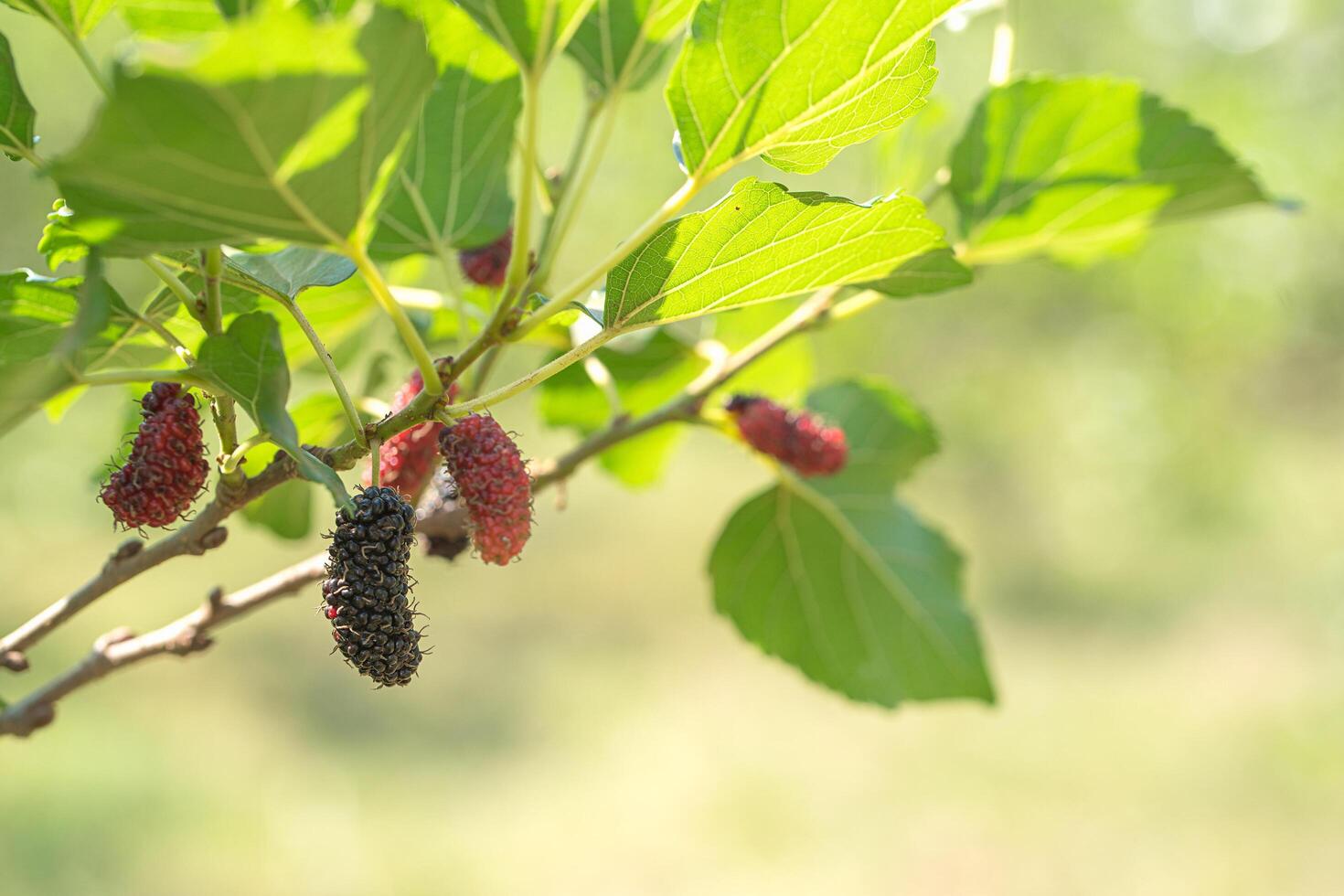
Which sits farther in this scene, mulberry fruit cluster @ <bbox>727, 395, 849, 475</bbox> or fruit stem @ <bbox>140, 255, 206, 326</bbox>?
mulberry fruit cluster @ <bbox>727, 395, 849, 475</bbox>

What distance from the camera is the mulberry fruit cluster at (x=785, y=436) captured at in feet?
2.09

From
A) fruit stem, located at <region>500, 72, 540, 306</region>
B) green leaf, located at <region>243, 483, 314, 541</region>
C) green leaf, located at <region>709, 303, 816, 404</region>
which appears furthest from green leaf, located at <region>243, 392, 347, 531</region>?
green leaf, located at <region>709, 303, 816, 404</region>

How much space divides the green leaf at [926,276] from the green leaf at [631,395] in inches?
12.8

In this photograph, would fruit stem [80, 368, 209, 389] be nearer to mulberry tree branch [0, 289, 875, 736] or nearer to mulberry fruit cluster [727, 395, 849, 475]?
mulberry tree branch [0, 289, 875, 736]

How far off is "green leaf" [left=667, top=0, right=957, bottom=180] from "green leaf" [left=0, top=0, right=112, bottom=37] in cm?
23

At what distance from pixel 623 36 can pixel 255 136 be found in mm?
186

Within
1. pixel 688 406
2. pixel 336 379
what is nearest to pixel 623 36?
pixel 336 379

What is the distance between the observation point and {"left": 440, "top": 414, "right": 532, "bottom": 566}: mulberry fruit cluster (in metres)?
0.44

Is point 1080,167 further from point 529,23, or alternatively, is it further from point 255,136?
point 255,136

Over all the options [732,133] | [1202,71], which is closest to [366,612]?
[732,133]

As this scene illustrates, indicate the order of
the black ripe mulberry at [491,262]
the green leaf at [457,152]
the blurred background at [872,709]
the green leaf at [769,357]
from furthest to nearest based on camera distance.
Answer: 1. the blurred background at [872,709]
2. the green leaf at [769,357]
3. the black ripe mulberry at [491,262]
4. the green leaf at [457,152]

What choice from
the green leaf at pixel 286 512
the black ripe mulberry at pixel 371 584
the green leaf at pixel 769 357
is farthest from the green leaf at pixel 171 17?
the green leaf at pixel 769 357

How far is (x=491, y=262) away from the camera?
0.63m

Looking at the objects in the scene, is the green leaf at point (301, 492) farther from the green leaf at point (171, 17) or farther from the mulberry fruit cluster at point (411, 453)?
the green leaf at point (171, 17)
